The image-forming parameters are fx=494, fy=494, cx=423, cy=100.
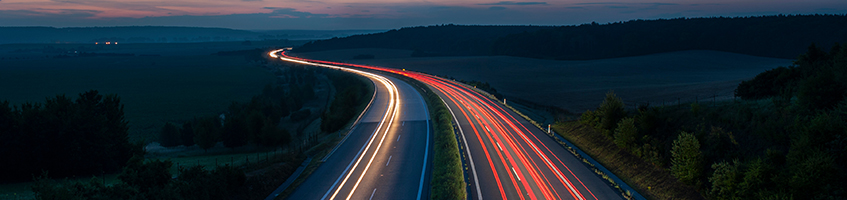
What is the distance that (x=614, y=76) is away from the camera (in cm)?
10781

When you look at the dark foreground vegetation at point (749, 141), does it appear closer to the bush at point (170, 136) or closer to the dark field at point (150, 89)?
the bush at point (170, 136)

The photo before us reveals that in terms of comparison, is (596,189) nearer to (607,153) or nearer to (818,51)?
(607,153)

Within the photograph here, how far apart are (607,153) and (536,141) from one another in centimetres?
680

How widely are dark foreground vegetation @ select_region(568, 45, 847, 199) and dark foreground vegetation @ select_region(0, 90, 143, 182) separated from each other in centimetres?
3099

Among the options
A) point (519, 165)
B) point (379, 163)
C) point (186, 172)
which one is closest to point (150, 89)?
point (379, 163)

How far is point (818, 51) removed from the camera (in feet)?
115

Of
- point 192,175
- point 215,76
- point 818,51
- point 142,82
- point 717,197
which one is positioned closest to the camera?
point 717,197

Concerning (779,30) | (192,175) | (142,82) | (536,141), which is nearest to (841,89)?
(536,141)

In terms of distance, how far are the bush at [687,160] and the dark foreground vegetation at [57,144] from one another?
31549mm

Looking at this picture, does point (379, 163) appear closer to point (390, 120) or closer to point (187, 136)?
point (390, 120)

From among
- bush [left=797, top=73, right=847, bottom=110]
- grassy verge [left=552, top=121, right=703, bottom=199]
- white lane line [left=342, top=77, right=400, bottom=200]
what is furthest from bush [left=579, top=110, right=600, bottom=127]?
white lane line [left=342, top=77, right=400, bottom=200]

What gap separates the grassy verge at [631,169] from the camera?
2192 centimetres

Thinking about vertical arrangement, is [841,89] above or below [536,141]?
above

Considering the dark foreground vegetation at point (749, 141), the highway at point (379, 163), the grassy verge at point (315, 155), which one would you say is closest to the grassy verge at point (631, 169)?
the dark foreground vegetation at point (749, 141)
